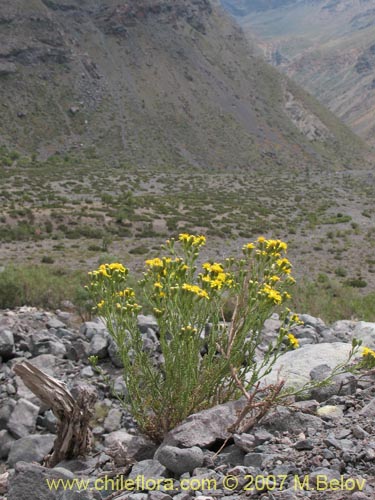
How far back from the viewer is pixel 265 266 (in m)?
4.01

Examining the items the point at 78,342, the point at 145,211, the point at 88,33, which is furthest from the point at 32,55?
the point at 78,342

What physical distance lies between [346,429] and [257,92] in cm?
10824

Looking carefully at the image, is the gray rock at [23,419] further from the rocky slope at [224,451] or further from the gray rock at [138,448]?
the gray rock at [138,448]

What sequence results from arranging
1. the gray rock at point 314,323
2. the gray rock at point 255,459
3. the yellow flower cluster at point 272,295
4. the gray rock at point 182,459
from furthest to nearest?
the gray rock at point 314,323, the yellow flower cluster at point 272,295, the gray rock at point 182,459, the gray rock at point 255,459

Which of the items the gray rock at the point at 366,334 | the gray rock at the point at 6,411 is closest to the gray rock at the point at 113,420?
the gray rock at the point at 6,411

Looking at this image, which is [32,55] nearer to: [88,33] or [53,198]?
[88,33]

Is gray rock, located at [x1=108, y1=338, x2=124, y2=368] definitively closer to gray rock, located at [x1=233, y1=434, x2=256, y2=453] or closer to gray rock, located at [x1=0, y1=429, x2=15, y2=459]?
gray rock, located at [x1=0, y1=429, x2=15, y2=459]

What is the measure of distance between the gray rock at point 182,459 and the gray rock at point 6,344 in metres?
3.99

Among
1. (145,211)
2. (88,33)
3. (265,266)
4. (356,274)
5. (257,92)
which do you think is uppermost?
(88,33)

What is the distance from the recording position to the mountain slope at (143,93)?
76.2m

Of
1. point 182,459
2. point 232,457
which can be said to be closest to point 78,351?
point 182,459

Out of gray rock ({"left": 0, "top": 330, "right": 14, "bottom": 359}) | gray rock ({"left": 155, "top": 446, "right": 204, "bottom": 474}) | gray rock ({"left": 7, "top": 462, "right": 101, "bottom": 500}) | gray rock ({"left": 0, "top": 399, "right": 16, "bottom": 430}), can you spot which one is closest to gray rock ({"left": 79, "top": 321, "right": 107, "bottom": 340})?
gray rock ({"left": 0, "top": 330, "right": 14, "bottom": 359})

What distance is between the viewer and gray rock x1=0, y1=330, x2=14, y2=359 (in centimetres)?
658

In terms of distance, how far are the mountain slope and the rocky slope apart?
69.7 meters
